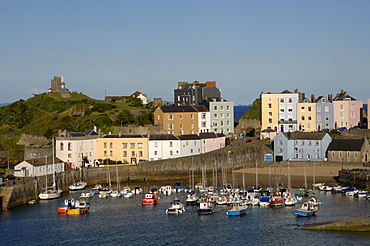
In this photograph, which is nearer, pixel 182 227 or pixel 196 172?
pixel 182 227

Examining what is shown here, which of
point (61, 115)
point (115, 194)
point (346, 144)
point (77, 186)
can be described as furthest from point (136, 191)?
point (61, 115)

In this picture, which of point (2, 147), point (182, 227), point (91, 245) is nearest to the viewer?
point (91, 245)

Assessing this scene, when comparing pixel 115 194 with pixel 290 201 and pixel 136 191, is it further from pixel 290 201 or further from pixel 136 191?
pixel 290 201

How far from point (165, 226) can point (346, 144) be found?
1346 inches

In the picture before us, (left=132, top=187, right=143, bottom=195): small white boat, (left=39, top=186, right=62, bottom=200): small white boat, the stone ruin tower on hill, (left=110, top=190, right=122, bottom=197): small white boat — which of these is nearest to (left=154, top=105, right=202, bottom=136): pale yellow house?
(left=132, top=187, right=143, bottom=195): small white boat

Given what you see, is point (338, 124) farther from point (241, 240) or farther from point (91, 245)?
point (91, 245)

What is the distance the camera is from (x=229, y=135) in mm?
89125

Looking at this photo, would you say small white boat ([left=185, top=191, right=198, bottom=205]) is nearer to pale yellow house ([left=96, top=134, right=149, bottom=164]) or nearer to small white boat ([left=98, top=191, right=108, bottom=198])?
small white boat ([left=98, top=191, right=108, bottom=198])

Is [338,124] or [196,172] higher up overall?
[338,124]

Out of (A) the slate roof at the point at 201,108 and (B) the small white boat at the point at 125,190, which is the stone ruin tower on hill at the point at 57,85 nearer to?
(A) the slate roof at the point at 201,108

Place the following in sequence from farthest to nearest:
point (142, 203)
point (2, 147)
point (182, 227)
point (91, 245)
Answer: point (2, 147), point (142, 203), point (182, 227), point (91, 245)

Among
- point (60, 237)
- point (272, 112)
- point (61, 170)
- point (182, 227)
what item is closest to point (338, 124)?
point (272, 112)

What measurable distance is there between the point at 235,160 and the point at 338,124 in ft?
72.2

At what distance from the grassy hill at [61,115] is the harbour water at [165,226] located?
32801 mm
